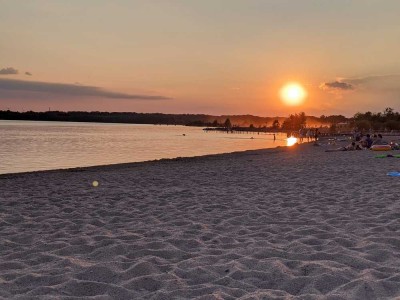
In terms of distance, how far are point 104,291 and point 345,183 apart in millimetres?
9554

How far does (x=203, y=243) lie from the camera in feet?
19.7

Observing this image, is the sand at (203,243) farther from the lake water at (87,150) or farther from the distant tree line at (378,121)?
the distant tree line at (378,121)

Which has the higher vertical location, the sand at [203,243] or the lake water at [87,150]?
the sand at [203,243]

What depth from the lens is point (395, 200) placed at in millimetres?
9062

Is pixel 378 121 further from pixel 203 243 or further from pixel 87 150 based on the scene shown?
pixel 203 243

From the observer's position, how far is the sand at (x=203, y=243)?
4.34 meters

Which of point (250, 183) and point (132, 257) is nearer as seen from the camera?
point (132, 257)

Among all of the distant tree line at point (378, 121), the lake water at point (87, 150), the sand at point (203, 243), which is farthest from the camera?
the distant tree line at point (378, 121)

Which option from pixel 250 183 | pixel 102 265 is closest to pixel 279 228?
pixel 102 265

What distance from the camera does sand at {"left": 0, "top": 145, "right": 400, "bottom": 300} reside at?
4336mm

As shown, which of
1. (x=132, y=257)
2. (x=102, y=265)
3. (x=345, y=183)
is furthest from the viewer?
(x=345, y=183)

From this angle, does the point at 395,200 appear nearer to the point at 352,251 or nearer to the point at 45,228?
the point at 352,251

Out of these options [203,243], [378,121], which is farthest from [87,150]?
[378,121]

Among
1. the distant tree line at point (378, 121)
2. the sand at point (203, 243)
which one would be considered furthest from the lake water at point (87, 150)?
the distant tree line at point (378, 121)
